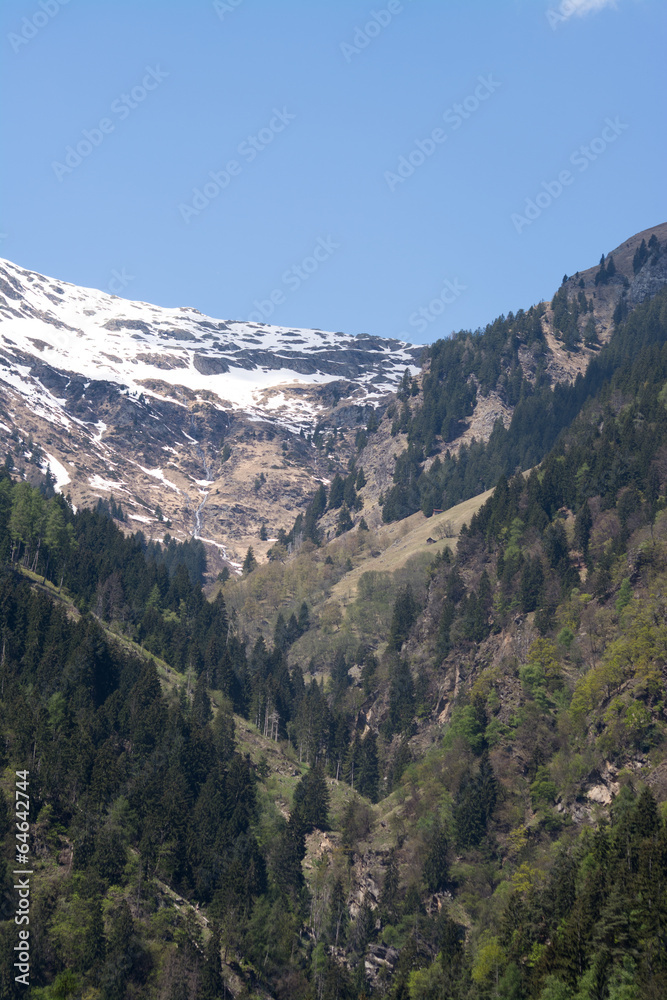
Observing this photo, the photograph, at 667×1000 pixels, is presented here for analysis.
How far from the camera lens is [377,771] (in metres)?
134

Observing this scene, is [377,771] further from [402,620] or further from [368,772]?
[402,620]

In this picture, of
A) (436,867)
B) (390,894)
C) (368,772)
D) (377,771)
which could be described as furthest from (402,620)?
(390,894)

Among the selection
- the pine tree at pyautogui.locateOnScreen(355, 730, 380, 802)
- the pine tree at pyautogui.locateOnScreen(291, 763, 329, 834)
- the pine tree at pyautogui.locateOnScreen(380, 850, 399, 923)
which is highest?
the pine tree at pyautogui.locateOnScreen(355, 730, 380, 802)

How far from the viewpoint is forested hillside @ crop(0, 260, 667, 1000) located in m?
80.3

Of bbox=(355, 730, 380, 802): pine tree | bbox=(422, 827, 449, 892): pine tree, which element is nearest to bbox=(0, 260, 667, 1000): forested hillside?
bbox=(422, 827, 449, 892): pine tree

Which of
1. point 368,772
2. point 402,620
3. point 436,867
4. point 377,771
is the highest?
point 402,620

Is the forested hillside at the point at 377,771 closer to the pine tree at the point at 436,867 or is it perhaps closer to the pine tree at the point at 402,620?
the pine tree at the point at 436,867

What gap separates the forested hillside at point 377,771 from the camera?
263ft

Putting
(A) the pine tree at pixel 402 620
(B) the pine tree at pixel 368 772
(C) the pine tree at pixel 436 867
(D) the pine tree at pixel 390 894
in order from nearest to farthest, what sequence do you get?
(D) the pine tree at pixel 390 894
(C) the pine tree at pixel 436 867
(B) the pine tree at pixel 368 772
(A) the pine tree at pixel 402 620

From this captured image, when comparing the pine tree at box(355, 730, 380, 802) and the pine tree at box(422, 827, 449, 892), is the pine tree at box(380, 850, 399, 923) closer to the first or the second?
the pine tree at box(422, 827, 449, 892)

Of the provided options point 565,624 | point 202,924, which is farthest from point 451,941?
point 565,624

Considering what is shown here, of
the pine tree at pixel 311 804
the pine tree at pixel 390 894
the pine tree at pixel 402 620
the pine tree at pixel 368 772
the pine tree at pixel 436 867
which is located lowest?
the pine tree at pixel 390 894

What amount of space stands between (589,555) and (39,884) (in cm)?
8686

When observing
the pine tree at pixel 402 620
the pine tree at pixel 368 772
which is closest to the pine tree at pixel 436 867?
the pine tree at pixel 368 772
